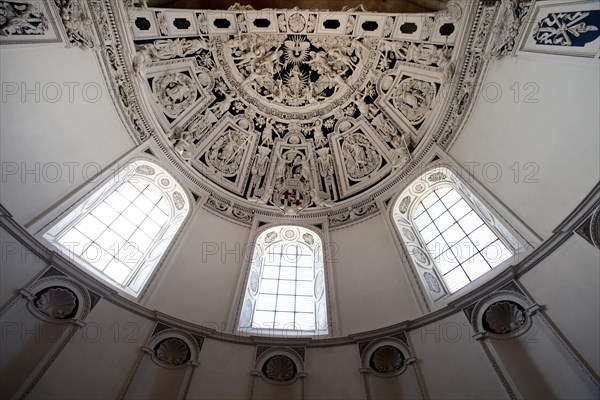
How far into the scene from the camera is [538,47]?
27.4 feet

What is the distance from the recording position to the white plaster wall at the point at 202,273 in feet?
32.5

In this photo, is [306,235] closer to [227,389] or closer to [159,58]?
[227,389]

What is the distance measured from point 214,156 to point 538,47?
11484 mm

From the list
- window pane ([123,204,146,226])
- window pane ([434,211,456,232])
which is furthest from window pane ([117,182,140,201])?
window pane ([434,211,456,232])

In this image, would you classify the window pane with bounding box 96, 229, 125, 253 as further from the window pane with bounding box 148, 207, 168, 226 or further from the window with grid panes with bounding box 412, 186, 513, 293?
the window with grid panes with bounding box 412, 186, 513, 293

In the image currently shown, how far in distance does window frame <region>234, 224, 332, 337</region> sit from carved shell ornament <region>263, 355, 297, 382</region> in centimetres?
105

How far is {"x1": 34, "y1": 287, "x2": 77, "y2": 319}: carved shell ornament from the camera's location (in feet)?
24.7

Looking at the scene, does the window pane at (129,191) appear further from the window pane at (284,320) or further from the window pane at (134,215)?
the window pane at (284,320)

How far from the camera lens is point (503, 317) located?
8039 millimetres

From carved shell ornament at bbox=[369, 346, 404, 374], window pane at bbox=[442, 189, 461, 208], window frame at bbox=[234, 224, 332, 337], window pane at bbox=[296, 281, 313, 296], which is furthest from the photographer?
window pane at bbox=[296, 281, 313, 296]

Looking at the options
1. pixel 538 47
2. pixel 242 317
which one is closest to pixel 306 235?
pixel 242 317

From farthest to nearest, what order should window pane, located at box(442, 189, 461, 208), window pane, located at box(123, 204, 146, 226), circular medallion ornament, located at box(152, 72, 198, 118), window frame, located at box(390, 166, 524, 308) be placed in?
circular medallion ornament, located at box(152, 72, 198, 118) < window pane, located at box(442, 189, 461, 208) < window pane, located at box(123, 204, 146, 226) < window frame, located at box(390, 166, 524, 308)

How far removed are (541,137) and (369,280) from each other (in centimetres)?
604

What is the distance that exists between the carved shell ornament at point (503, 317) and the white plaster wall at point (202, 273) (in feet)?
22.6
